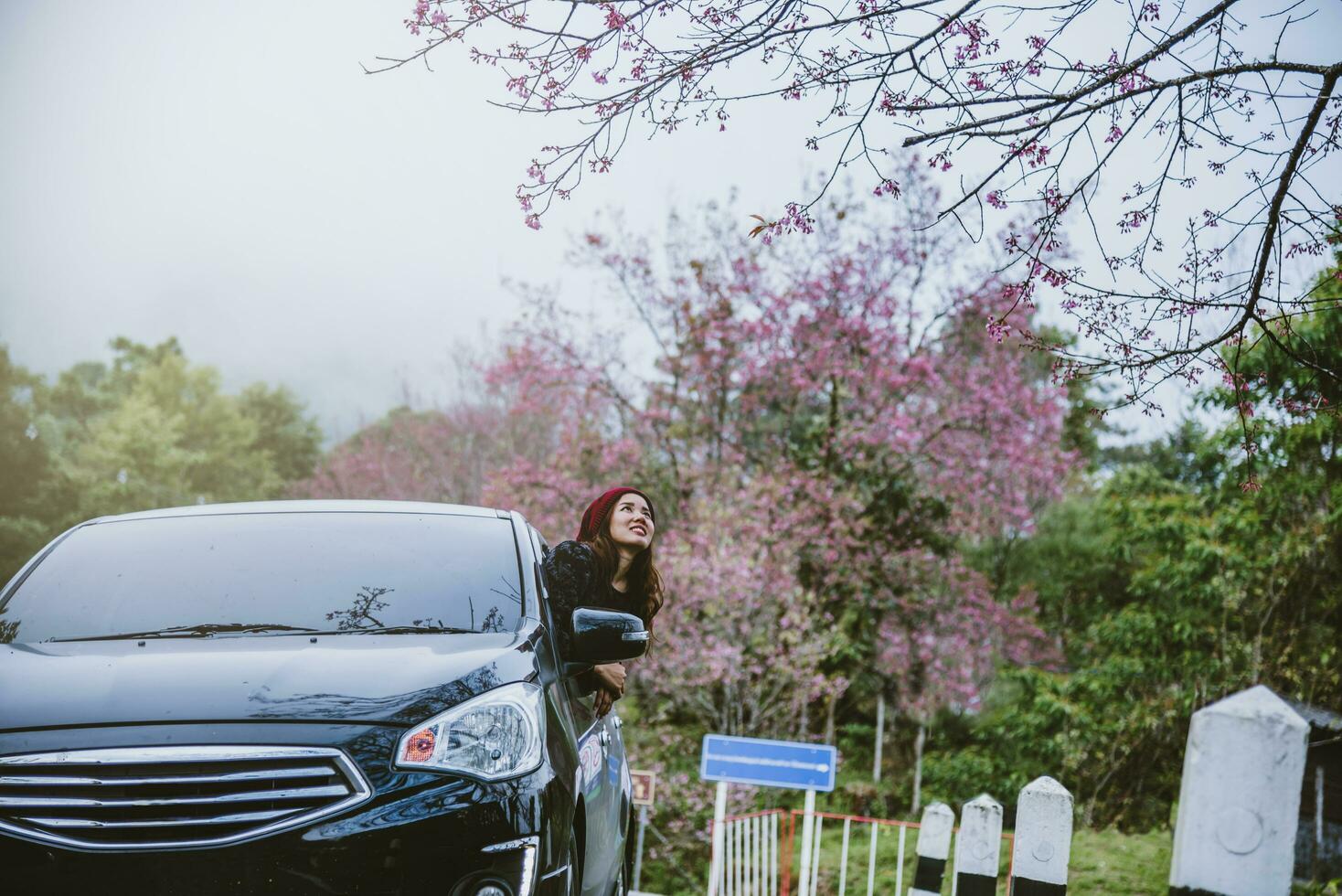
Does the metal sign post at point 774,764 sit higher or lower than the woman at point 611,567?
lower

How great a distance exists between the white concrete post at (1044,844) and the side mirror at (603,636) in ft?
6.38

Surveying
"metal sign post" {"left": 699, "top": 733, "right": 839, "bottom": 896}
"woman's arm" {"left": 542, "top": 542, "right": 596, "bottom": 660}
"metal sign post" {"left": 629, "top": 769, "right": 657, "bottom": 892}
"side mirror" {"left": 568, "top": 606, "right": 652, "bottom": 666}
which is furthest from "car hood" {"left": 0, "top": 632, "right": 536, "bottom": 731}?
"metal sign post" {"left": 629, "top": 769, "right": 657, "bottom": 892}

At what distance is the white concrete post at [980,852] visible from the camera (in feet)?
16.3

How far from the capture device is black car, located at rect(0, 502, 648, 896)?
2521 millimetres

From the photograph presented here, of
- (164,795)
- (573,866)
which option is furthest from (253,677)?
(573,866)

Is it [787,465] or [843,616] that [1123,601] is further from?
[787,465]

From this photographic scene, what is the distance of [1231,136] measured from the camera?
192 inches

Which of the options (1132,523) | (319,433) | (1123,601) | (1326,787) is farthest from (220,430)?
(1326,787)

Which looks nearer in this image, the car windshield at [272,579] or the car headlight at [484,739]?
the car headlight at [484,739]

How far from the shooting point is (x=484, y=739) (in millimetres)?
2797

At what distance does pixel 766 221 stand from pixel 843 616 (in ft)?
41.0

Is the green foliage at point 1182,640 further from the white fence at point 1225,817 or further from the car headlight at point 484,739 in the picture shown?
the car headlight at point 484,739

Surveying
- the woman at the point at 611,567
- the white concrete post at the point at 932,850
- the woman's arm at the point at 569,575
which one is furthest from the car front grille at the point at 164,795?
the white concrete post at the point at 932,850

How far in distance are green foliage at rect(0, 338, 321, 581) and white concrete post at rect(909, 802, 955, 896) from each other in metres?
32.3
